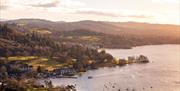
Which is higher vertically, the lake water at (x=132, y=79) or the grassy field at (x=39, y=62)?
the grassy field at (x=39, y=62)

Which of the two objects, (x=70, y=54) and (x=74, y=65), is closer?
(x=74, y=65)

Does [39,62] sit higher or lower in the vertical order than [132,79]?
higher

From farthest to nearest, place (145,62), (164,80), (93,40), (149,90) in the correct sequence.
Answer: (93,40) < (145,62) < (164,80) < (149,90)

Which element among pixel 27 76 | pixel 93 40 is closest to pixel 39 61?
pixel 27 76

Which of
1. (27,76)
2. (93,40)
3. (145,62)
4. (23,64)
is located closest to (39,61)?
(23,64)

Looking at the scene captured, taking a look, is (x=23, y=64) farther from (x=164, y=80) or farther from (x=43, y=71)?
(x=164, y=80)

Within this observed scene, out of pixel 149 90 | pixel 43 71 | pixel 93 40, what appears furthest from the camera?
pixel 93 40

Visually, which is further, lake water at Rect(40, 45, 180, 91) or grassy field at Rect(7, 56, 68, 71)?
grassy field at Rect(7, 56, 68, 71)

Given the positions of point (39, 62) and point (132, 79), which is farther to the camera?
point (39, 62)

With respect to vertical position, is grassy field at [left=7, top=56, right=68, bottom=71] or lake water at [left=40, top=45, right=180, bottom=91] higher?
grassy field at [left=7, top=56, right=68, bottom=71]

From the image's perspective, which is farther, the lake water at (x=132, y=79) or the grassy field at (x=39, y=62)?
the grassy field at (x=39, y=62)

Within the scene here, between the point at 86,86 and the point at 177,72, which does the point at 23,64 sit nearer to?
the point at 86,86
